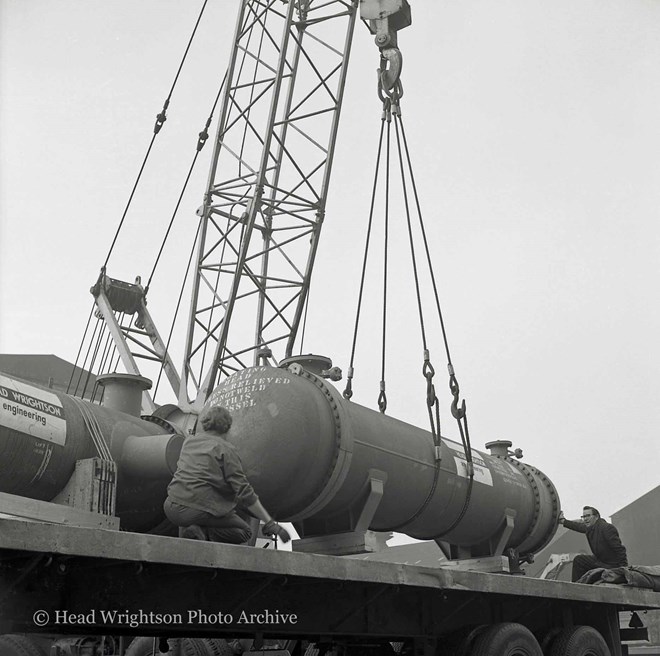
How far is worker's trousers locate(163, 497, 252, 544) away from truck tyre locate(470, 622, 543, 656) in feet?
7.00

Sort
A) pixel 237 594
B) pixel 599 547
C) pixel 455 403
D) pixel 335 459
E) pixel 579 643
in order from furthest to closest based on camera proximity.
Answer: pixel 599 547 < pixel 455 403 < pixel 579 643 < pixel 335 459 < pixel 237 594

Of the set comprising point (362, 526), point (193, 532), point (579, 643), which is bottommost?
point (579, 643)

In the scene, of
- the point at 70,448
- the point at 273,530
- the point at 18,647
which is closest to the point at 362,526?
the point at 273,530

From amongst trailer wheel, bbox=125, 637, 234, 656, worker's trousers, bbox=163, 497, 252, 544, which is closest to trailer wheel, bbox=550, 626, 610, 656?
trailer wheel, bbox=125, 637, 234, 656

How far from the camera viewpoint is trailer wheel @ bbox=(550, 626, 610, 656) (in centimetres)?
762

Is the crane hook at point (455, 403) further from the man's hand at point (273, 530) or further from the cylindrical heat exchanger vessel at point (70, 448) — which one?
the man's hand at point (273, 530)

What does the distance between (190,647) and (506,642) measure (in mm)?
2771

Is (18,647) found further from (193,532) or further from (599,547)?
(599,547)

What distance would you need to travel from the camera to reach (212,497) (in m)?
5.96

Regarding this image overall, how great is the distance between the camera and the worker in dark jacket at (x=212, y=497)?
5.92m

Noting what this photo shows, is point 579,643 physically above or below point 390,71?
below

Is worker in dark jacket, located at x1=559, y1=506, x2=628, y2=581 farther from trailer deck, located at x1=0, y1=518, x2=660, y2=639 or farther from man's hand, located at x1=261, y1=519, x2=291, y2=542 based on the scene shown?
man's hand, located at x1=261, y1=519, x2=291, y2=542

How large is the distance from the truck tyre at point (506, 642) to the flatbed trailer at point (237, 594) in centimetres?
8

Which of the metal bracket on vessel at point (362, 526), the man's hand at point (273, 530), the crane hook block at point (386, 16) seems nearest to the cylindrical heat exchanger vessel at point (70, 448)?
the man's hand at point (273, 530)
